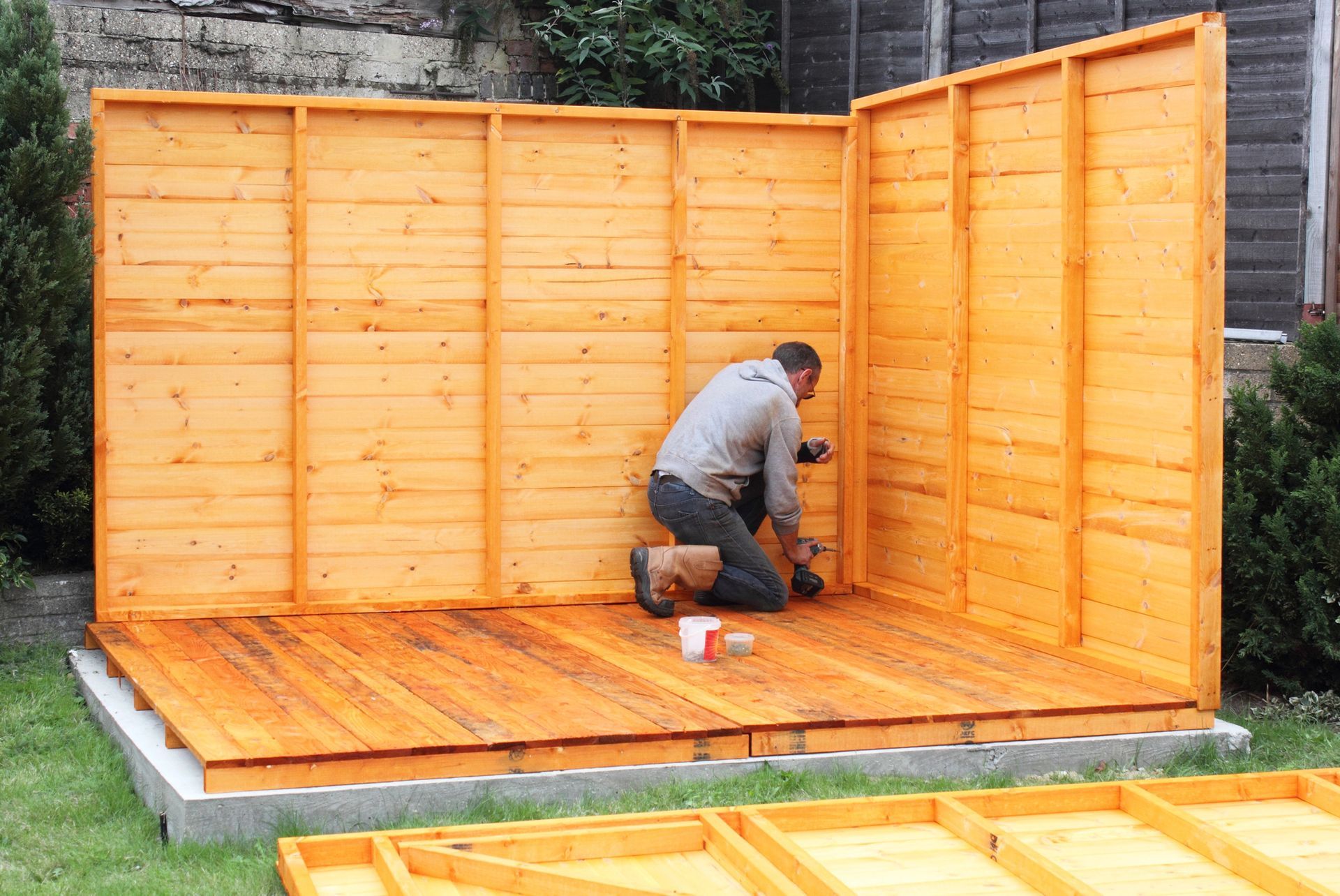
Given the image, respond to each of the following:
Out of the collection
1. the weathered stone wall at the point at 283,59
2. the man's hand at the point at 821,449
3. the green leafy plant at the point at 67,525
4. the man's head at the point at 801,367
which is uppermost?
the weathered stone wall at the point at 283,59

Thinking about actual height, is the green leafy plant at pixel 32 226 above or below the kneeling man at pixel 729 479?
above

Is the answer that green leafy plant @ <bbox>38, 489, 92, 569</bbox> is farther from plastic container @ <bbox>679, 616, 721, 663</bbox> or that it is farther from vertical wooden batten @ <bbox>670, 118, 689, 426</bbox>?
plastic container @ <bbox>679, 616, 721, 663</bbox>

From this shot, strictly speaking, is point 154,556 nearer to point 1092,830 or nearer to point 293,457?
point 293,457

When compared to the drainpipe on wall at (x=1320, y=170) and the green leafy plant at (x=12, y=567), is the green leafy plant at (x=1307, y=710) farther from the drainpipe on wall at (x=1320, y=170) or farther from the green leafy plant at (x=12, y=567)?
the green leafy plant at (x=12, y=567)

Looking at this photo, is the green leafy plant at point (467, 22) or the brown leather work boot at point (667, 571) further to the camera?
the green leafy plant at point (467, 22)

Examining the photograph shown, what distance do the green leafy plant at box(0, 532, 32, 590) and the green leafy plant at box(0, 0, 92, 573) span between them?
249mm

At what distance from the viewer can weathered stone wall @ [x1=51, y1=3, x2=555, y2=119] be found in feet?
29.4

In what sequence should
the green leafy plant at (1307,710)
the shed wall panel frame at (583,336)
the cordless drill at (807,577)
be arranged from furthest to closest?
the cordless drill at (807,577), the shed wall panel frame at (583,336), the green leafy plant at (1307,710)

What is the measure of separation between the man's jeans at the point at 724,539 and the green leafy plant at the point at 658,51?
344cm

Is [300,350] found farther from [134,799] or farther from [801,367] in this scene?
[134,799]

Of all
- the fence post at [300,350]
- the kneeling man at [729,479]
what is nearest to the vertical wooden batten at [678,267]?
the kneeling man at [729,479]

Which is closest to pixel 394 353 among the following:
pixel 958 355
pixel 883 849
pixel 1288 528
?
pixel 958 355

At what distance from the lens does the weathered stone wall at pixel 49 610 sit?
701 cm

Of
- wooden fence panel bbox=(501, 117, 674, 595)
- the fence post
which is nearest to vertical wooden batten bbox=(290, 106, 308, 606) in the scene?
the fence post
